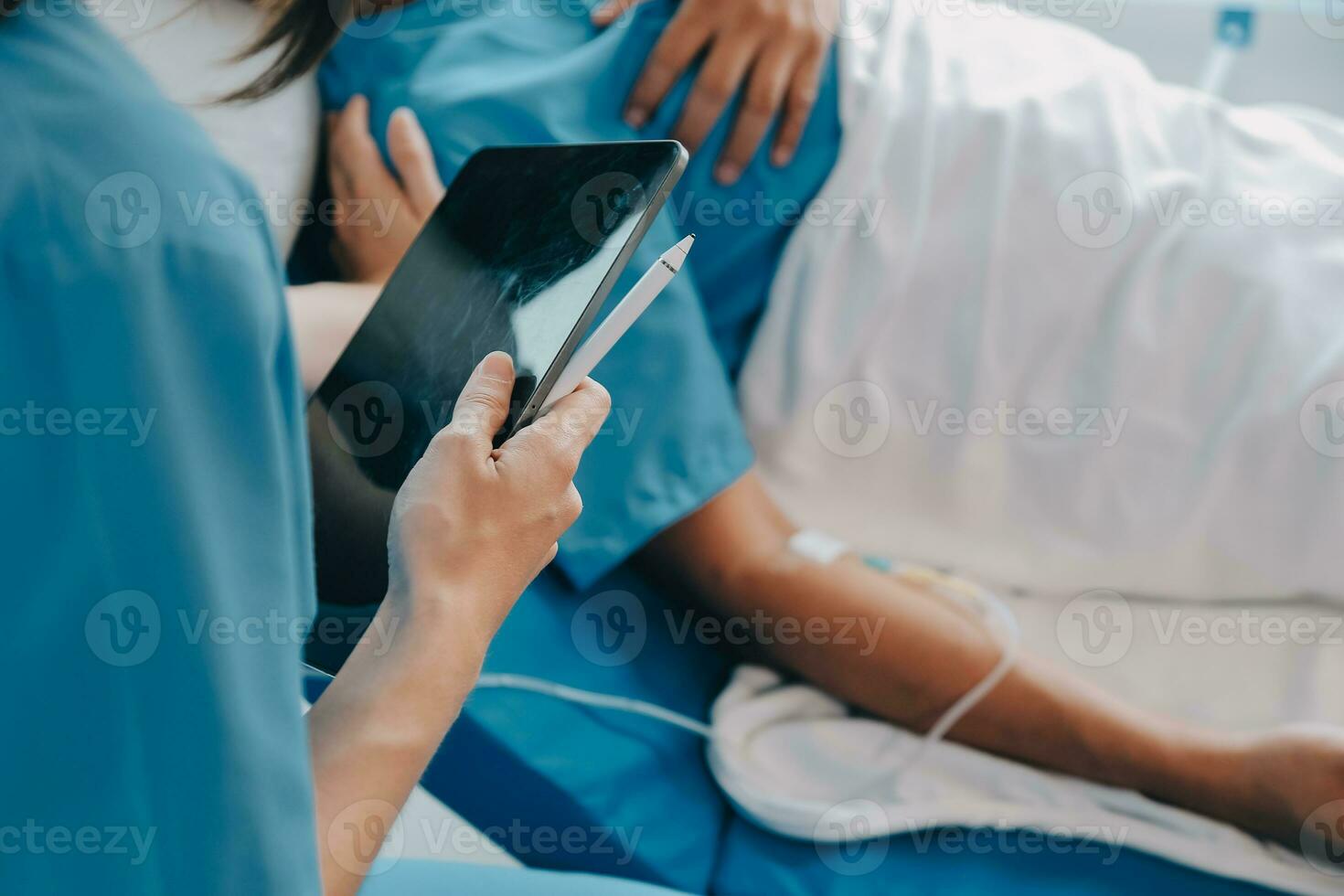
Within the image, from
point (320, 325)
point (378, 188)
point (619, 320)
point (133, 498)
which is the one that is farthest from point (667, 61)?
point (133, 498)

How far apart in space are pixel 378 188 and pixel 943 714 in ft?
2.09

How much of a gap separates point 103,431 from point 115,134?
0.32ft

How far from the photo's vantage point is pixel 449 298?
0.62m

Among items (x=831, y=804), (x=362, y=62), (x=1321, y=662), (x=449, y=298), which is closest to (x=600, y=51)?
(x=362, y=62)

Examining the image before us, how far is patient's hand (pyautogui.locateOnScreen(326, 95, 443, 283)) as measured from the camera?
908 mm

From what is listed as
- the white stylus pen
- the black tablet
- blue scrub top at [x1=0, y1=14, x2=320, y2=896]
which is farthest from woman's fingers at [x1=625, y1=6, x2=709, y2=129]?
blue scrub top at [x1=0, y1=14, x2=320, y2=896]

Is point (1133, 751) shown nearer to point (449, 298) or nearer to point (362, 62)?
point (449, 298)

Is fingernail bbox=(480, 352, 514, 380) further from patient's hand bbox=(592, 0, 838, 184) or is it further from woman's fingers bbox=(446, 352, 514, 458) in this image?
patient's hand bbox=(592, 0, 838, 184)

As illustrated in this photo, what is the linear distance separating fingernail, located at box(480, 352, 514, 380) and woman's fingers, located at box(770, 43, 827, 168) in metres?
0.53

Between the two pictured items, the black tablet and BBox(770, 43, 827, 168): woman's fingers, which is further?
BBox(770, 43, 827, 168): woman's fingers

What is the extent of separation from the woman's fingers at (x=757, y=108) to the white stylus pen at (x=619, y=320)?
18.8 inches

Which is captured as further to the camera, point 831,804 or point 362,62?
point 362,62

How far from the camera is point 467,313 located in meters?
0.59

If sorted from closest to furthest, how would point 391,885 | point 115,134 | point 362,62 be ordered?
point 115,134, point 391,885, point 362,62
